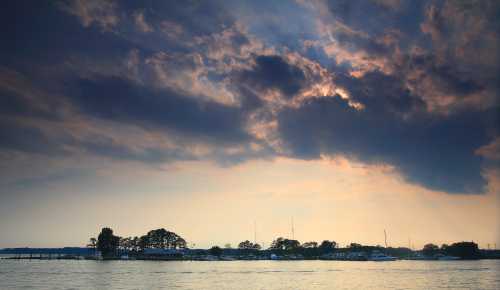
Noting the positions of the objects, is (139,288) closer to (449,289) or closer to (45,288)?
(45,288)

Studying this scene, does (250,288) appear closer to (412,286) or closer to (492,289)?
(412,286)

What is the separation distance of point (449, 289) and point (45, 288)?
83972 millimetres

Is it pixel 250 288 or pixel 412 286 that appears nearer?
pixel 250 288

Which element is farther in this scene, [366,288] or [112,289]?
[366,288]

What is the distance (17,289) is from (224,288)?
141 ft

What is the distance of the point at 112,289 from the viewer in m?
89.2

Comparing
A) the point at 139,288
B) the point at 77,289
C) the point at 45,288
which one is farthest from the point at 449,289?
the point at 45,288

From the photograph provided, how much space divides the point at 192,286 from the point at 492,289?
2456 inches

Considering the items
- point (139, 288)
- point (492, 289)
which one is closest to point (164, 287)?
point (139, 288)

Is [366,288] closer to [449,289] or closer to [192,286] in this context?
[449,289]

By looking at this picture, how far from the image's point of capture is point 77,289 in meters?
91.5

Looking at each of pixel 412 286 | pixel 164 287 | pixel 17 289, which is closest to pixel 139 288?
pixel 164 287

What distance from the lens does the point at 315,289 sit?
303 ft

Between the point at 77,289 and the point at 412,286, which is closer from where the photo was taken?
the point at 77,289
